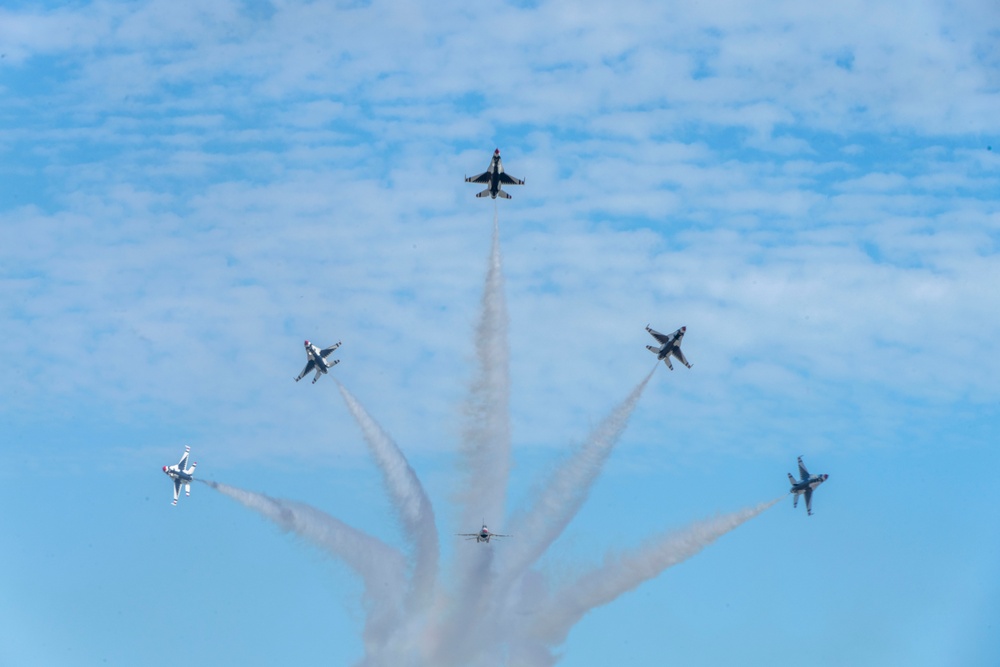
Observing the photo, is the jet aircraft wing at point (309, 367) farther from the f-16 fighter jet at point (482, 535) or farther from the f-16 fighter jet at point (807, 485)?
the f-16 fighter jet at point (807, 485)

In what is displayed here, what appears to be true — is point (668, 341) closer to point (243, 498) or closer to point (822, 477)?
point (822, 477)

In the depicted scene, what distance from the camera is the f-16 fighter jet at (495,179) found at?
10025 centimetres

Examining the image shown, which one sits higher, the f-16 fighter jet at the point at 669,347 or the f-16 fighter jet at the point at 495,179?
the f-16 fighter jet at the point at 495,179

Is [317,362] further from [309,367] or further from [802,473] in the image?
[802,473]

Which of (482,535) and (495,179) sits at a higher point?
(495,179)

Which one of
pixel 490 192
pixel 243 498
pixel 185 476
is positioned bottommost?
pixel 243 498

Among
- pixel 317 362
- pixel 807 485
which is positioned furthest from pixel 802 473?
pixel 317 362

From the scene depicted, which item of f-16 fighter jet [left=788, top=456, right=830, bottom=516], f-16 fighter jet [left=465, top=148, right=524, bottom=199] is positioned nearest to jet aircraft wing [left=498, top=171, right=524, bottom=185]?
f-16 fighter jet [left=465, top=148, right=524, bottom=199]

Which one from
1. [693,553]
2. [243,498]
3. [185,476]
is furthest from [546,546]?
[185,476]

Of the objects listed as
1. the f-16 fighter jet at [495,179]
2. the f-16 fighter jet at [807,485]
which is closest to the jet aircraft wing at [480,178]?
the f-16 fighter jet at [495,179]

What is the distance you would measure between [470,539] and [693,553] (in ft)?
68.3

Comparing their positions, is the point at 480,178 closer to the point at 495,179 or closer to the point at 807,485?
the point at 495,179

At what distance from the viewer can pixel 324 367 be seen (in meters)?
109

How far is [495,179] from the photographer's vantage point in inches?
3962
